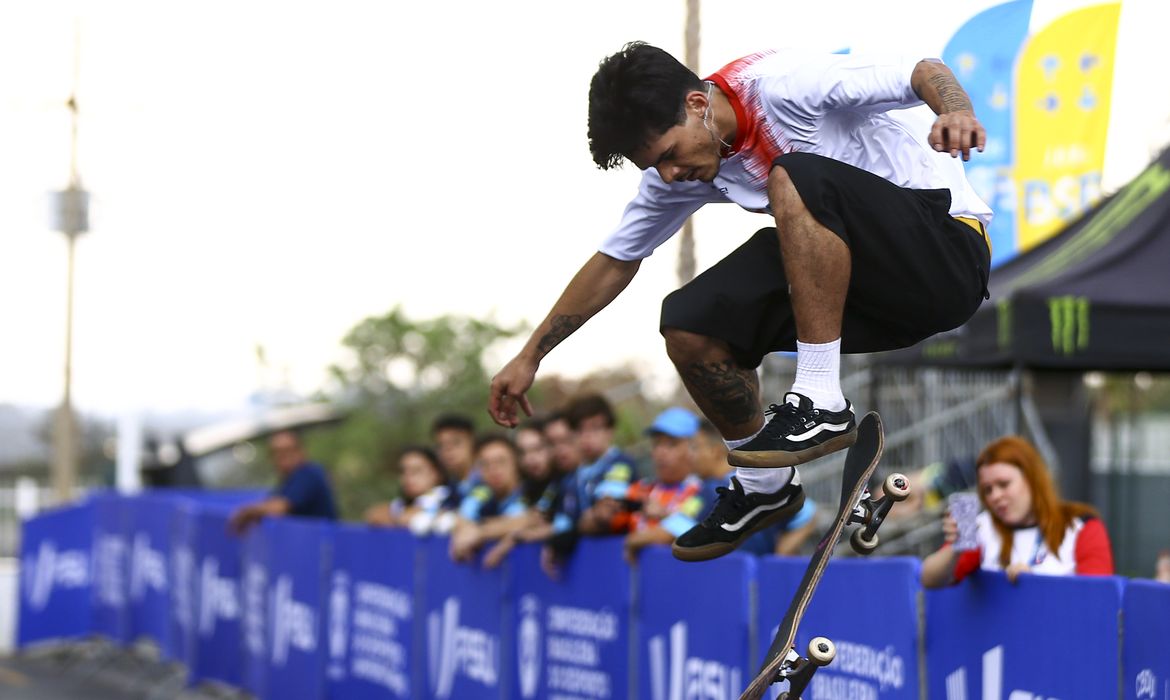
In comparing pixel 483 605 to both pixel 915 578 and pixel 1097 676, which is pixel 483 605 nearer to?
pixel 915 578

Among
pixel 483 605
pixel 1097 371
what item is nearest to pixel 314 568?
pixel 483 605

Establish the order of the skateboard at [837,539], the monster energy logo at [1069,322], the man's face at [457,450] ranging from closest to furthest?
1. the skateboard at [837,539]
2. the monster energy logo at [1069,322]
3. the man's face at [457,450]

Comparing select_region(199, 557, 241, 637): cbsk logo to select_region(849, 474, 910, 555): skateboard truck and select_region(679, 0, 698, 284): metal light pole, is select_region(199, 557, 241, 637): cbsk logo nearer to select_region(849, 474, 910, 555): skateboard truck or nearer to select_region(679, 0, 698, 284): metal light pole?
select_region(679, 0, 698, 284): metal light pole

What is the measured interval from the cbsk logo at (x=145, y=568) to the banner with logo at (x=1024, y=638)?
9976 millimetres

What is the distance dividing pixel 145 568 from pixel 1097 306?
9614mm

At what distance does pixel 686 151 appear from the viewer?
3.90 m

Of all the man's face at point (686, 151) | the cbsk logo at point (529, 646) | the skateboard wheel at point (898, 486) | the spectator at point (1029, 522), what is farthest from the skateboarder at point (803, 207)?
the cbsk logo at point (529, 646)

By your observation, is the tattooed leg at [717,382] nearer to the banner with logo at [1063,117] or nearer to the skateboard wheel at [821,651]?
the skateboard wheel at [821,651]

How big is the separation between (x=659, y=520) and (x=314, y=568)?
426cm

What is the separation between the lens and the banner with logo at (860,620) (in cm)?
563

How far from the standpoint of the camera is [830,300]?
3834 millimetres

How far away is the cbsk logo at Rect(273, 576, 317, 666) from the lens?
35.9 feet

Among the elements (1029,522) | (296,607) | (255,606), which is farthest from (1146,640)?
(255,606)

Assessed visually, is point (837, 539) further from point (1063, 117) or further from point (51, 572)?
point (51, 572)
